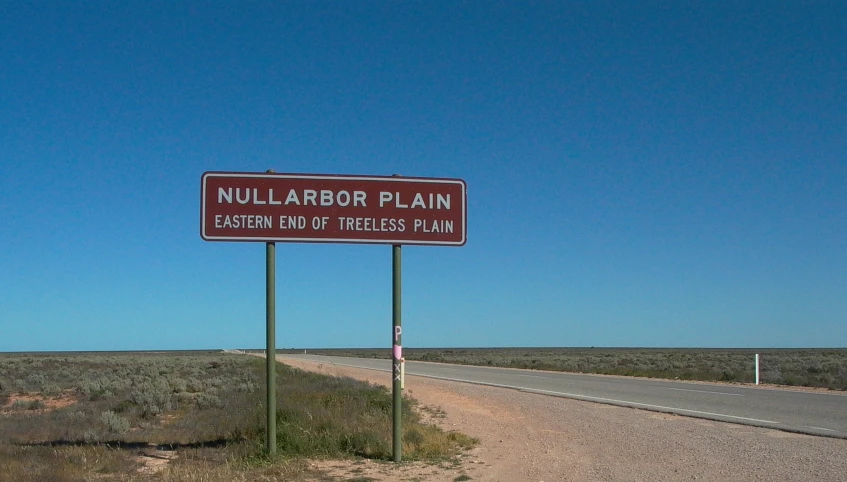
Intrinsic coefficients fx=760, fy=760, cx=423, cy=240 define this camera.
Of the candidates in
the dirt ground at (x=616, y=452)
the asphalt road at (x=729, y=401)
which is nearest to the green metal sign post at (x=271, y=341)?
the dirt ground at (x=616, y=452)

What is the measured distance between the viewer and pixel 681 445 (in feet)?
35.0

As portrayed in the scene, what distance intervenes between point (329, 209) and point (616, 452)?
16.4 ft

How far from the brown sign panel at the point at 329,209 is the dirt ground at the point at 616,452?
9.35ft

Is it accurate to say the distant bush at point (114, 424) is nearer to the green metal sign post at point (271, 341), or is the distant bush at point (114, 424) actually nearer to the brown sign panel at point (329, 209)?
the green metal sign post at point (271, 341)

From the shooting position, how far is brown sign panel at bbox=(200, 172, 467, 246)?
31.1 feet

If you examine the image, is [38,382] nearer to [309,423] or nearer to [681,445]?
[309,423]

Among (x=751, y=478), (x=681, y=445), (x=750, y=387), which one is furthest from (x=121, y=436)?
(x=750, y=387)

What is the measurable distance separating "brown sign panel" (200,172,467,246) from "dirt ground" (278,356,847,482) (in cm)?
285

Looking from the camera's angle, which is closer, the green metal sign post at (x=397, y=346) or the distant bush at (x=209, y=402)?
the green metal sign post at (x=397, y=346)

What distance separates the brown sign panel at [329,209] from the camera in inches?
373

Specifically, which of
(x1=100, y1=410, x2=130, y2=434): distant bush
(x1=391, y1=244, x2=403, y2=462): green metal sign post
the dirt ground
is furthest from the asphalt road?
(x1=100, y1=410, x2=130, y2=434): distant bush

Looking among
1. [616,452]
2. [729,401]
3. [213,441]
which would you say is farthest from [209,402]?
[729,401]

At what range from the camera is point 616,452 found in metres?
10.2

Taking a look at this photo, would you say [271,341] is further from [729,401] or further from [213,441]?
[729,401]
